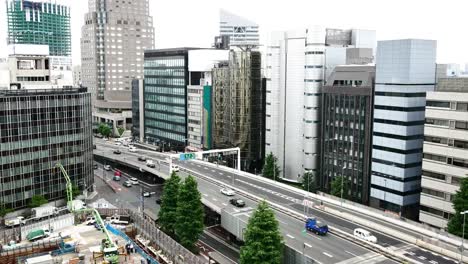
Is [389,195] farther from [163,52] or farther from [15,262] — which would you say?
[163,52]

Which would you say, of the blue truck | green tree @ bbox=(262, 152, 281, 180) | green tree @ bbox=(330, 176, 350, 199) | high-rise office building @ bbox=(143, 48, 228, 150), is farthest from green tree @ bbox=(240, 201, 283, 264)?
high-rise office building @ bbox=(143, 48, 228, 150)

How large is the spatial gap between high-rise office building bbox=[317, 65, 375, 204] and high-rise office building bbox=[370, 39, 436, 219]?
649 centimetres

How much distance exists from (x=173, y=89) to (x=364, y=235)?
118114mm

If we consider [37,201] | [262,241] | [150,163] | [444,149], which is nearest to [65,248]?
[262,241]

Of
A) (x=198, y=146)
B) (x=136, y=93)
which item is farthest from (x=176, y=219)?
(x=136, y=93)

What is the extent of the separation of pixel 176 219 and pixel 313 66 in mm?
60772

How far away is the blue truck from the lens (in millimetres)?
68812

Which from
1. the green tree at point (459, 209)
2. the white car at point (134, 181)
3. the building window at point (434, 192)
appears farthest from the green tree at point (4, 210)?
the building window at point (434, 192)

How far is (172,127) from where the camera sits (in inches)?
6924

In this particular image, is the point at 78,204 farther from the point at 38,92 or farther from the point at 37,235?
the point at 37,235

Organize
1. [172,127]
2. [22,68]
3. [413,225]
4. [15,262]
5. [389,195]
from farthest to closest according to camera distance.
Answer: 1. [172,127]
2. [22,68]
3. [389,195]
4. [413,225]
5. [15,262]

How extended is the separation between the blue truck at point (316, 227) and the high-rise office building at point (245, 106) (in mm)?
69347

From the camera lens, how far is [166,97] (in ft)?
584

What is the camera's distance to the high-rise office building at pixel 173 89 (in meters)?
163
